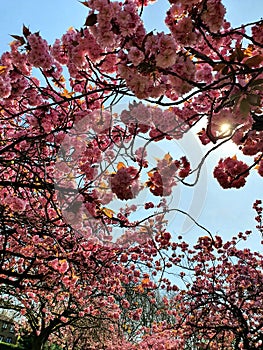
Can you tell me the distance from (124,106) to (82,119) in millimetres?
487

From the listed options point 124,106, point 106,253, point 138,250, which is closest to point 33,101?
point 124,106

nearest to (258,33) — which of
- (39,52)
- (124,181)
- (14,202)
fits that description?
(124,181)

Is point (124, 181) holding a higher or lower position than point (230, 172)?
lower

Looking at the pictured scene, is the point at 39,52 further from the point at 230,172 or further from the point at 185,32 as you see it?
the point at 230,172

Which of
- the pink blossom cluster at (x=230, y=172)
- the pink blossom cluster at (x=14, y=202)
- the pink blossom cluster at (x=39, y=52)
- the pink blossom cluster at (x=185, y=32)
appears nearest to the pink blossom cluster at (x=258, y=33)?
the pink blossom cluster at (x=185, y=32)

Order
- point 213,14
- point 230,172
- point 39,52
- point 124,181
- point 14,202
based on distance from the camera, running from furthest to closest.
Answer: point 14,202
point 39,52
point 124,181
point 230,172
point 213,14

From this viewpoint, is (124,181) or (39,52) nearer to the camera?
(124,181)

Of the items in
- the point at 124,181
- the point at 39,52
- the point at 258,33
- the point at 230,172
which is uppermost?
the point at 39,52

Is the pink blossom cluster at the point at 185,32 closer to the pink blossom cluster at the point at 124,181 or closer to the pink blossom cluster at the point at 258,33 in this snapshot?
the pink blossom cluster at the point at 258,33

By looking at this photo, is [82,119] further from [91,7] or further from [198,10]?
[198,10]

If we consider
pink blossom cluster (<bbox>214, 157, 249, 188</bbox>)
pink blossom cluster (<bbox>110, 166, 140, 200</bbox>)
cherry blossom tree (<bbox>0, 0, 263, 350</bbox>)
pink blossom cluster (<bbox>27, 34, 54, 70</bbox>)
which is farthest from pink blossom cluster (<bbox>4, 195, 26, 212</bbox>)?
pink blossom cluster (<bbox>214, 157, 249, 188</bbox>)

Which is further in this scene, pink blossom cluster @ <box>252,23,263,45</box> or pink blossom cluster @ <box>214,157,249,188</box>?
pink blossom cluster @ <box>214,157,249,188</box>

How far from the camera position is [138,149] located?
257 cm

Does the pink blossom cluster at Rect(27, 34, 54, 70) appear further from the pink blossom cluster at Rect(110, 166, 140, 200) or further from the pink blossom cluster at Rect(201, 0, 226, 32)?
the pink blossom cluster at Rect(201, 0, 226, 32)
